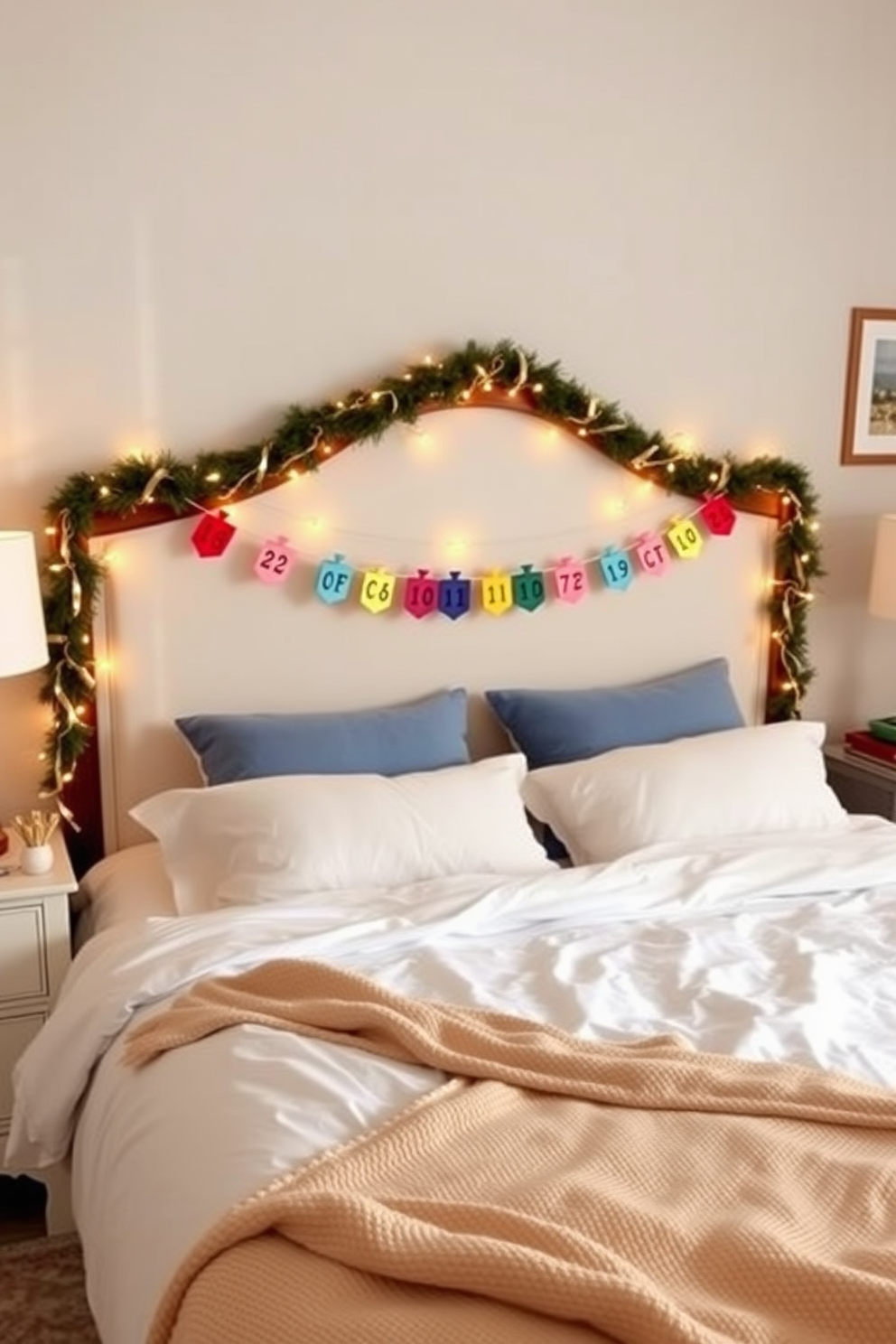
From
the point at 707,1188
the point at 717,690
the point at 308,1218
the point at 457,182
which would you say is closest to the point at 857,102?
the point at 457,182

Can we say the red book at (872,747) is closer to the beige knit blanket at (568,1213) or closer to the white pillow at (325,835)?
the white pillow at (325,835)

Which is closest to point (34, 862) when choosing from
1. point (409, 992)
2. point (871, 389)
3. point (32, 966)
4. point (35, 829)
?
point (35, 829)

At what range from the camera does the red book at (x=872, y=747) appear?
3.34 metres

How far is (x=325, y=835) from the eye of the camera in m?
2.50

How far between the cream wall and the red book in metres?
0.42

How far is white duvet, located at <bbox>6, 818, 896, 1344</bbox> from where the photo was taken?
164cm

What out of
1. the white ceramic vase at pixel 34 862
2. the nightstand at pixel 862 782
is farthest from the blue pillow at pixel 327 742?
the nightstand at pixel 862 782

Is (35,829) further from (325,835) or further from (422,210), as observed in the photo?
(422,210)

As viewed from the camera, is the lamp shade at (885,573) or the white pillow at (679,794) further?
the lamp shade at (885,573)

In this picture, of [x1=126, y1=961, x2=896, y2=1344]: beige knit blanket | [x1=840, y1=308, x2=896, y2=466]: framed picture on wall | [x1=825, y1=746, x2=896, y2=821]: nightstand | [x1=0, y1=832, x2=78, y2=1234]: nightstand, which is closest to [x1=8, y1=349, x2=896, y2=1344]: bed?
[x1=126, y1=961, x2=896, y2=1344]: beige knit blanket

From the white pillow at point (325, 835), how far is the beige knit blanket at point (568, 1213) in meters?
0.63

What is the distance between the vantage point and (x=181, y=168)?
276cm

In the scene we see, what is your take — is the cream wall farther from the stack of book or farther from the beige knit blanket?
the beige knit blanket

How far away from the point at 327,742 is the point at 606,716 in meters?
0.70
